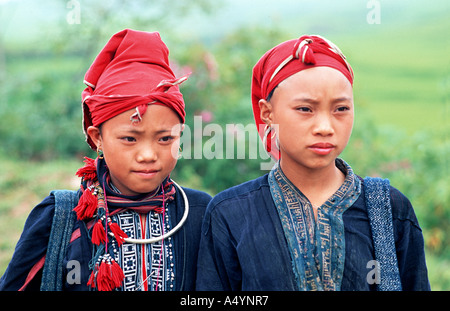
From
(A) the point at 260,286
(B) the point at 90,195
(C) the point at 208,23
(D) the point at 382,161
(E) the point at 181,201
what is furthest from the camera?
(C) the point at 208,23

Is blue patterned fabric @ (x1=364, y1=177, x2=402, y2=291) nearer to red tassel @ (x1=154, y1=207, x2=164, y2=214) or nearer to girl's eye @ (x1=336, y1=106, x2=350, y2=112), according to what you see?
girl's eye @ (x1=336, y1=106, x2=350, y2=112)

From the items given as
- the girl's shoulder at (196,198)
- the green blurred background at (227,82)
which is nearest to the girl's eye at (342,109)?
the girl's shoulder at (196,198)

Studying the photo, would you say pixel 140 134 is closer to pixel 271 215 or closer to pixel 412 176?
pixel 271 215

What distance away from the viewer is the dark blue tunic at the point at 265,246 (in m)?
2.19

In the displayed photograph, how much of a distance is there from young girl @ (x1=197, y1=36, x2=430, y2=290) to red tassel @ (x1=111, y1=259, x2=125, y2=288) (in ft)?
1.17

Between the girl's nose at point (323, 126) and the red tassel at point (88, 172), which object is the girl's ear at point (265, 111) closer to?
the girl's nose at point (323, 126)

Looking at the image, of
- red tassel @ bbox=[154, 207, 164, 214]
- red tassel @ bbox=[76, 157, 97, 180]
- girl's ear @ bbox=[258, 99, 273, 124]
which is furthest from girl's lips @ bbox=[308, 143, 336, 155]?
red tassel @ bbox=[76, 157, 97, 180]

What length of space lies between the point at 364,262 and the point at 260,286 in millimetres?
473

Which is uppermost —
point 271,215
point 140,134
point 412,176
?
point 412,176

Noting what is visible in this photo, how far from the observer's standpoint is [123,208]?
2445 millimetres

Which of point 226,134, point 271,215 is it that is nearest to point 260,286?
point 271,215

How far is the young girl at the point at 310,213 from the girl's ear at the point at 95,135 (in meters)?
0.63

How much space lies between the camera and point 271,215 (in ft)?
7.57

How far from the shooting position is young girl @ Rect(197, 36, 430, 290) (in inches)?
86.0
